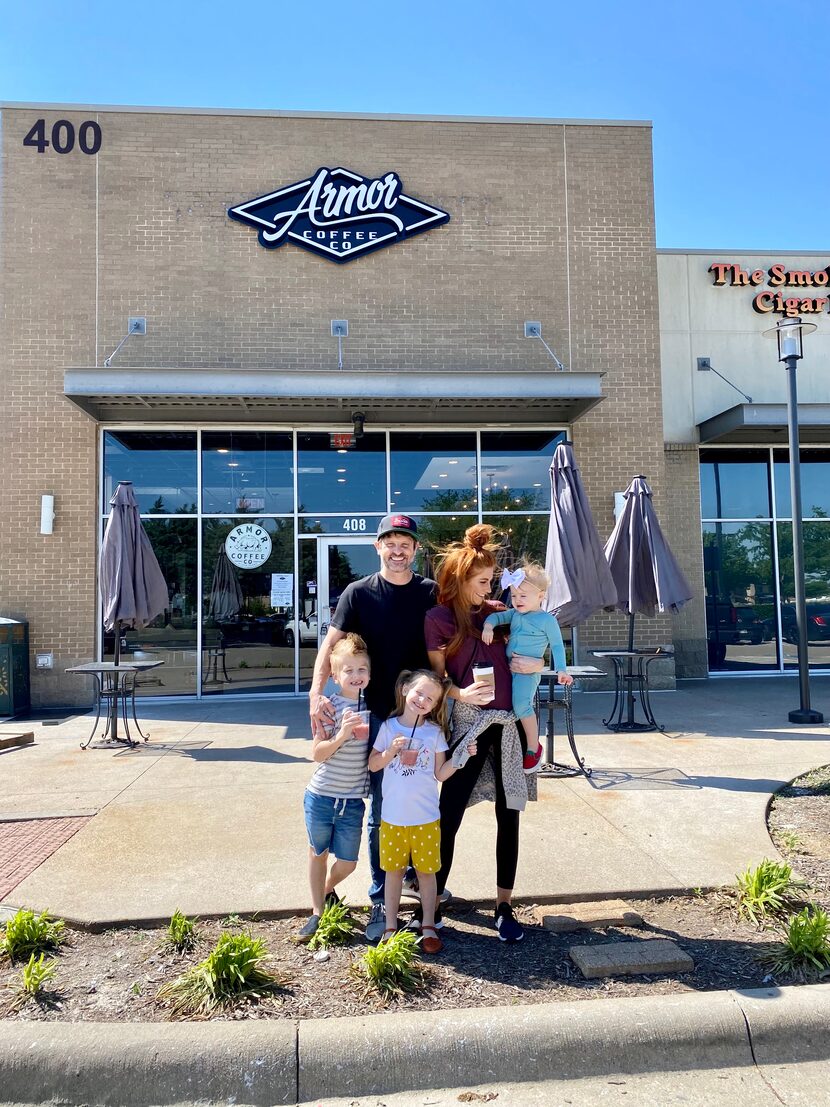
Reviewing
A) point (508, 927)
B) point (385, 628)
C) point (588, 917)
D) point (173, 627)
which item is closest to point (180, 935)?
point (508, 927)

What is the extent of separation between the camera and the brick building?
1091cm

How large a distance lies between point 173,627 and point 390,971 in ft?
28.9

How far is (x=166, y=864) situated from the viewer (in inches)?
181

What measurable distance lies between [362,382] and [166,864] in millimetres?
6935

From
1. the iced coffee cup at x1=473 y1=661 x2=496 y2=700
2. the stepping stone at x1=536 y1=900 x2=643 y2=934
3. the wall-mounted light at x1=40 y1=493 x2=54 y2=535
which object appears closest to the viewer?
the iced coffee cup at x1=473 y1=661 x2=496 y2=700

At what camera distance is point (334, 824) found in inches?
143

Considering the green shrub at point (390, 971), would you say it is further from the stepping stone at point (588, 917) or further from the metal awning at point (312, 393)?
the metal awning at point (312, 393)

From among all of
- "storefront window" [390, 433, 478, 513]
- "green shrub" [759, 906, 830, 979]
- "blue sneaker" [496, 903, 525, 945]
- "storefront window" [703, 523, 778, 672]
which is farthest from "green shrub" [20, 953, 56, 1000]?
"storefront window" [703, 523, 778, 672]

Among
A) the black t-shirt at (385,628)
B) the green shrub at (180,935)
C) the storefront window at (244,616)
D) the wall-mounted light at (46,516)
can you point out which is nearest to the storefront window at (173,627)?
the storefront window at (244,616)

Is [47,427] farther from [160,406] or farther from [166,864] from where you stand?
[166,864]

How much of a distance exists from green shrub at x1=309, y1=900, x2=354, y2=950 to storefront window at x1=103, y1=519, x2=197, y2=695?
8081mm

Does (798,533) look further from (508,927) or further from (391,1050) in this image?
(391,1050)

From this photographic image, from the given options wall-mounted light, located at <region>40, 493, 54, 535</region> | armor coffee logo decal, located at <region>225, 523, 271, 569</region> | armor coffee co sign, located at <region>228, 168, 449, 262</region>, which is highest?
armor coffee co sign, located at <region>228, 168, 449, 262</region>

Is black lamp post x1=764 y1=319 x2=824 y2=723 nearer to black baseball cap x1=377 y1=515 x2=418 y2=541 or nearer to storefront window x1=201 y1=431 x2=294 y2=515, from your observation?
black baseball cap x1=377 y1=515 x2=418 y2=541
